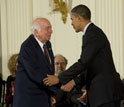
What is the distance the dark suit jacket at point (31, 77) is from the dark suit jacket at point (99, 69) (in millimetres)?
443

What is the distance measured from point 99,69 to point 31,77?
0.72 m

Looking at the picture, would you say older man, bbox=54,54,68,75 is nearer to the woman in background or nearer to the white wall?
the woman in background

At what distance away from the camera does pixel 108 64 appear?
166 inches

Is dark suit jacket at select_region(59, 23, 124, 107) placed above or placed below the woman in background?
above

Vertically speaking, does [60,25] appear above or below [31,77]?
above

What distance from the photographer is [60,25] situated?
7.79 m

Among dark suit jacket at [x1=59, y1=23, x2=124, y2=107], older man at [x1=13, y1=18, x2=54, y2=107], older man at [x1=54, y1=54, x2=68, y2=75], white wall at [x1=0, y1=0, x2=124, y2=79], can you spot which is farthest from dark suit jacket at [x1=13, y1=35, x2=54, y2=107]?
white wall at [x1=0, y1=0, x2=124, y2=79]

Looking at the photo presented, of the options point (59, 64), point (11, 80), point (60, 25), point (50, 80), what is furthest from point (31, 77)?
point (60, 25)

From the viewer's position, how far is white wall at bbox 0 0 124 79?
6840mm

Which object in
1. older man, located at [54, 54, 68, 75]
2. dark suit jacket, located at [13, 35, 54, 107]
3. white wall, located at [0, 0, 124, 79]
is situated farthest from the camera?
white wall, located at [0, 0, 124, 79]

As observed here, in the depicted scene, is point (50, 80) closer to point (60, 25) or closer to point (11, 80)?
point (11, 80)

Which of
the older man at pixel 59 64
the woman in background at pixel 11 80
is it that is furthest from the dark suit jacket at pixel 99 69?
the woman in background at pixel 11 80

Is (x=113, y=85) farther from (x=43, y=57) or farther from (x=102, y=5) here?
(x=102, y=5)

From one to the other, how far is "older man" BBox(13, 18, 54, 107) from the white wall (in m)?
2.59
